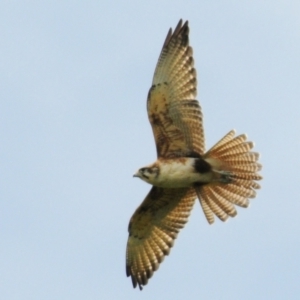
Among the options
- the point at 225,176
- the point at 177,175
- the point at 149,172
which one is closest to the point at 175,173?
the point at 177,175

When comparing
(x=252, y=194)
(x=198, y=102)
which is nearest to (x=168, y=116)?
(x=198, y=102)

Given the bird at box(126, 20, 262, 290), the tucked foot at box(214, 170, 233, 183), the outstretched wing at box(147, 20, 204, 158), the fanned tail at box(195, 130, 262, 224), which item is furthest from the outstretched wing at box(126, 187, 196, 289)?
the outstretched wing at box(147, 20, 204, 158)

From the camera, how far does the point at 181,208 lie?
21422 mm

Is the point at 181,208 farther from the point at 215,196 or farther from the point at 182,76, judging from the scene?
the point at 182,76

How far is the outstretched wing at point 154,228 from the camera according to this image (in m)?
21.3

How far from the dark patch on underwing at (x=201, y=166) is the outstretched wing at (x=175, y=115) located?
132 mm

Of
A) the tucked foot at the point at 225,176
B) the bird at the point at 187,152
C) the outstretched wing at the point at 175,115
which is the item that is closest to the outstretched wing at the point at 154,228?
the bird at the point at 187,152

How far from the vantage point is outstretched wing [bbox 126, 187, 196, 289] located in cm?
2127

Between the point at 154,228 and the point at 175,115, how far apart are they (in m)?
2.31

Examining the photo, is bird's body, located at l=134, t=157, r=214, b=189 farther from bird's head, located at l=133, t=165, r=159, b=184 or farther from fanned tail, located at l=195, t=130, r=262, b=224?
fanned tail, located at l=195, t=130, r=262, b=224

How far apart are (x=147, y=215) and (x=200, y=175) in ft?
5.17

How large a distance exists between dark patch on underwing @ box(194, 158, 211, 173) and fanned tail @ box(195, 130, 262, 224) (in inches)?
2.5

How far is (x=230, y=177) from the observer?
20.4 m

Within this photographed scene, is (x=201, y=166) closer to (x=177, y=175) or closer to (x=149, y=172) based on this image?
(x=177, y=175)
